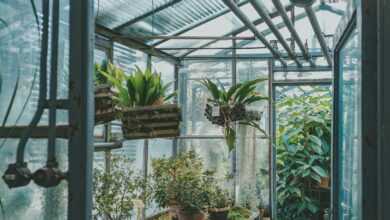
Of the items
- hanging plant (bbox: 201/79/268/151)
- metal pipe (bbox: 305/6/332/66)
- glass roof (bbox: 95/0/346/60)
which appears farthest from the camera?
glass roof (bbox: 95/0/346/60)

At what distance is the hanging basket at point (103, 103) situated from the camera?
7.88ft

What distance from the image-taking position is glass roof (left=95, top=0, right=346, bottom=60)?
4.18 metres

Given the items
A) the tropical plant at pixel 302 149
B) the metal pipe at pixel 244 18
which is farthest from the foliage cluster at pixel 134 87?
the tropical plant at pixel 302 149

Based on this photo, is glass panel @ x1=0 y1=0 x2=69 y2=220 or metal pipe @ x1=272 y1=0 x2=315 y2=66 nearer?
glass panel @ x1=0 y1=0 x2=69 y2=220

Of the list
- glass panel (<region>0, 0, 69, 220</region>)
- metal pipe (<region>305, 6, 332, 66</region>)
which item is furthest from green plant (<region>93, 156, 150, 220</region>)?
glass panel (<region>0, 0, 69, 220</region>)

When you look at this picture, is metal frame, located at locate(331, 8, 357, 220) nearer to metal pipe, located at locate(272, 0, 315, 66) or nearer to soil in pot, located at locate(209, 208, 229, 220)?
metal pipe, located at locate(272, 0, 315, 66)

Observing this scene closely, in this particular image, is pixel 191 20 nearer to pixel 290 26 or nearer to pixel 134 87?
pixel 290 26
